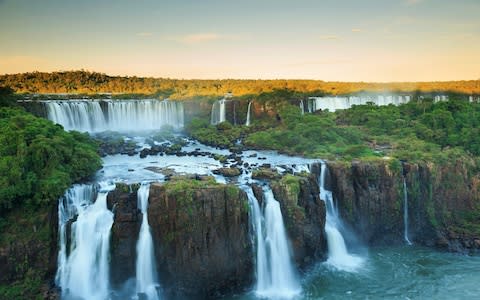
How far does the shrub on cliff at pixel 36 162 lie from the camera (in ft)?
57.7

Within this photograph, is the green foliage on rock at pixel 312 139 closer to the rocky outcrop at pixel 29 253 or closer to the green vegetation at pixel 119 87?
the rocky outcrop at pixel 29 253

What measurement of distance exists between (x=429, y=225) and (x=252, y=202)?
11.7 metres

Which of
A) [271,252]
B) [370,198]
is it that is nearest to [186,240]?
[271,252]

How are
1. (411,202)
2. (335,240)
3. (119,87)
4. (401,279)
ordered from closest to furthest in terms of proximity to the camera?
(401,279)
(335,240)
(411,202)
(119,87)

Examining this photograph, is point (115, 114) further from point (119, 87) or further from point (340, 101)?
point (119, 87)

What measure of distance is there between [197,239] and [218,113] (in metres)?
28.0

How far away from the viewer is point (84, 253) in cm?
1766

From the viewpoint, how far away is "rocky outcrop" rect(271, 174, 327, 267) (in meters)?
19.9

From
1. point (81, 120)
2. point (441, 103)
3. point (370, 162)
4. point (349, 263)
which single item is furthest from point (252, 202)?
point (441, 103)

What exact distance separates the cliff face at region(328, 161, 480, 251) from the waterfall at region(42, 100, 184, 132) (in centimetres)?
2306

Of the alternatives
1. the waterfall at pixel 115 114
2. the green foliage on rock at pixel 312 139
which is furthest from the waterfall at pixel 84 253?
the waterfall at pixel 115 114

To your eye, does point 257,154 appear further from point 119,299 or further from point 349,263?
point 119,299

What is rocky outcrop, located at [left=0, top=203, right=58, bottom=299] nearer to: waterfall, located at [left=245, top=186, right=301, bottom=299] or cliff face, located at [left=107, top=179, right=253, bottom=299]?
cliff face, located at [left=107, top=179, right=253, bottom=299]

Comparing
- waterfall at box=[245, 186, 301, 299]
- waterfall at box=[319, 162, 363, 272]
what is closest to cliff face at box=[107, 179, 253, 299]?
waterfall at box=[245, 186, 301, 299]
